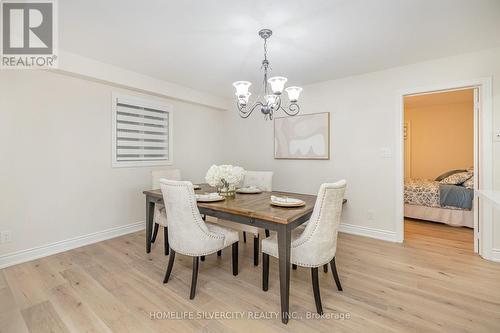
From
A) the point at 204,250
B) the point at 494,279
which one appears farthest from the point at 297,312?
the point at 494,279

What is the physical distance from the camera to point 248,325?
5.18 feet

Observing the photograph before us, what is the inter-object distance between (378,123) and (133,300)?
3355 millimetres

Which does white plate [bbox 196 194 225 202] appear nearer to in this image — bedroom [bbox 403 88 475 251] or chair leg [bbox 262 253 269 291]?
chair leg [bbox 262 253 269 291]

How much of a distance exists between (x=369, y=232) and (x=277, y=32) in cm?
278

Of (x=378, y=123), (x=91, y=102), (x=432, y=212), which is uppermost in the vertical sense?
(x=91, y=102)

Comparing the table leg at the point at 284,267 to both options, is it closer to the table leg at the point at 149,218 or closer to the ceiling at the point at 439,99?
the table leg at the point at 149,218

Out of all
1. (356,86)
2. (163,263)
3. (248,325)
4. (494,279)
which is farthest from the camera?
(356,86)

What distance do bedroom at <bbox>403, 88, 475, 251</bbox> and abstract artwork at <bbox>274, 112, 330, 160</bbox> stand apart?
4.06ft

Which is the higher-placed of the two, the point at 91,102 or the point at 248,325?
the point at 91,102

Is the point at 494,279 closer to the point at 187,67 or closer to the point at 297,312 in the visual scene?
the point at 297,312

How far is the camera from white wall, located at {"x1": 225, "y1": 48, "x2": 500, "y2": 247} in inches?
105

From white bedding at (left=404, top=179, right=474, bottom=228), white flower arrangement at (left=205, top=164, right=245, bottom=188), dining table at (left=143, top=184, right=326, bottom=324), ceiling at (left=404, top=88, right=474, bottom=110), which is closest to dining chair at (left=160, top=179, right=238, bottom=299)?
dining table at (left=143, top=184, right=326, bottom=324)

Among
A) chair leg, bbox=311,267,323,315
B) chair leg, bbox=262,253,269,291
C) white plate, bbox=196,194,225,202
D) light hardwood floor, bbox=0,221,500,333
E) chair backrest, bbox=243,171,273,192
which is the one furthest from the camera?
chair backrest, bbox=243,171,273,192

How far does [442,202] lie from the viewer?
365 centimetres
